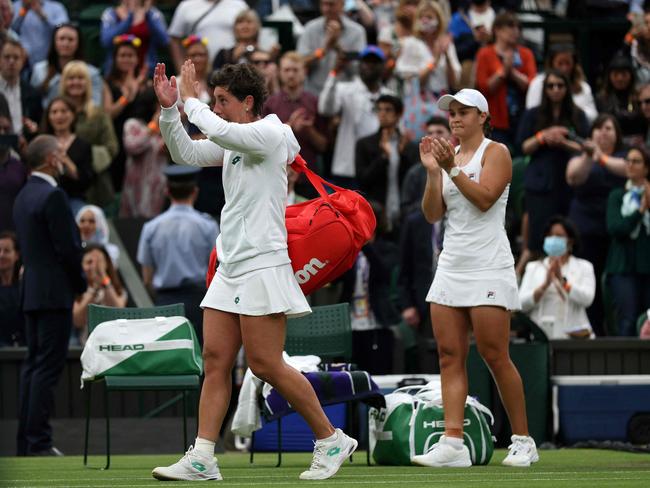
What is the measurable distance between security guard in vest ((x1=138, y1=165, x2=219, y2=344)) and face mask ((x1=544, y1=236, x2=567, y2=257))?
2.80m

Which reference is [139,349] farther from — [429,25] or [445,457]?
[429,25]

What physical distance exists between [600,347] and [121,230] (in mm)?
4803

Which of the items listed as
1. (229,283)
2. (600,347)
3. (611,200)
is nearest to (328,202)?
(229,283)

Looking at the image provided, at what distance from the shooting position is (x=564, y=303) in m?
13.4

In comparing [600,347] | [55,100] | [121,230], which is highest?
[55,100]

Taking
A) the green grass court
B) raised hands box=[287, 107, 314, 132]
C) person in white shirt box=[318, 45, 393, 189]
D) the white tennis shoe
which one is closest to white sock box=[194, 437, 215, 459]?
the green grass court

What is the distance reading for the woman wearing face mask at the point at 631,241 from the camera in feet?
45.1

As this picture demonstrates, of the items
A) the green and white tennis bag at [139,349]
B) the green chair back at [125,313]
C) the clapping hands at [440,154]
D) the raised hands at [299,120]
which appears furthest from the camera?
the raised hands at [299,120]

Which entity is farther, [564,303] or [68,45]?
[68,45]

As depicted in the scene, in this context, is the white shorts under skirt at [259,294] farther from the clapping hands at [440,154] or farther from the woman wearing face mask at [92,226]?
the woman wearing face mask at [92,226]

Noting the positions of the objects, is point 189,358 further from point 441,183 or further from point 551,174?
point 551,174

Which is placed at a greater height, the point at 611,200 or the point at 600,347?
the point at 611,200

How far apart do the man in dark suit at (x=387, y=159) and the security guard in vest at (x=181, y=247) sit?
264cm

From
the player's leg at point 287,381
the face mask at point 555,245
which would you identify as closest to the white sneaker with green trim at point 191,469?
the player's leg at point 287,381
